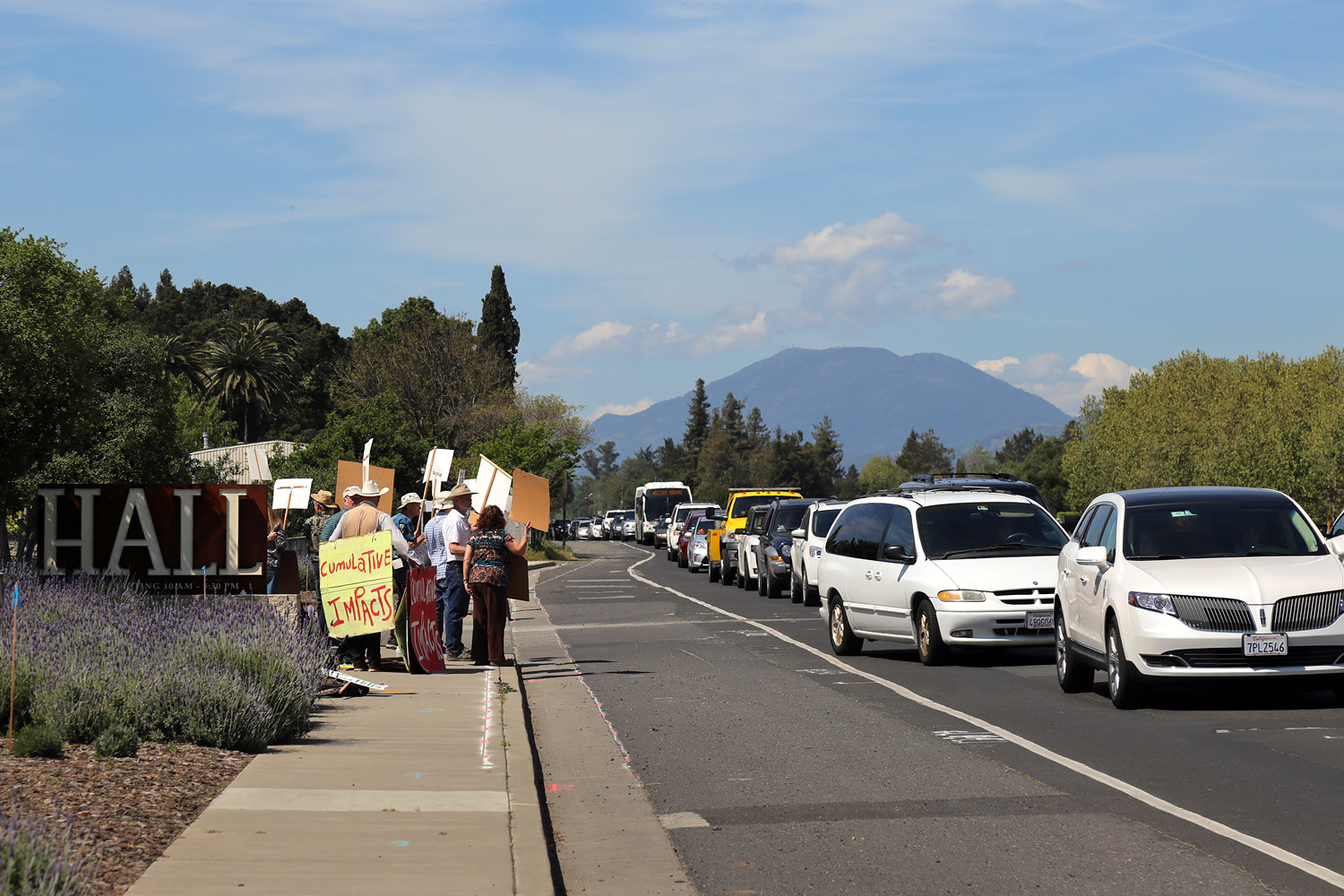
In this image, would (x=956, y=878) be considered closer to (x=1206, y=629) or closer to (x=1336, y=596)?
(x=1206, y=629)

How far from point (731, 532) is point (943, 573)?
19.2 metres

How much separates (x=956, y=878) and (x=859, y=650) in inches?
395

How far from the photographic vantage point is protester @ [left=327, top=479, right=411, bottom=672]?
13227 mm

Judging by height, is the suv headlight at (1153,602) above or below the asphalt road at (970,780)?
above

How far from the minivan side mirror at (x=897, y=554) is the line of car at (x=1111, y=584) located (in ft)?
0.11

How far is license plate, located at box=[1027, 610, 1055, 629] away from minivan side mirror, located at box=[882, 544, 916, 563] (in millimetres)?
1348

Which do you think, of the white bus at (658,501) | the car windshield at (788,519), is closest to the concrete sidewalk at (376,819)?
the car windshield at (788,519)

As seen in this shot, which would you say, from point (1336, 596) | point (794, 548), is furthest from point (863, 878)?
point (794, 548)

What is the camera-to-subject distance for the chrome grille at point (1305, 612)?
1055cm

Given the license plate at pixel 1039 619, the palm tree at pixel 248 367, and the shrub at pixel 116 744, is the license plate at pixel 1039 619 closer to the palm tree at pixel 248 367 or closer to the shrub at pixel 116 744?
the shrub at pixel 116 744

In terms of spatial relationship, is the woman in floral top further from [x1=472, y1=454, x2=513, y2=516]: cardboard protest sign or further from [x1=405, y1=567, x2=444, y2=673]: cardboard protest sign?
[x1=472, y1=454, x2=513, y2=516]: cardboard protest sign

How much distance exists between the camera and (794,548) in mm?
25531

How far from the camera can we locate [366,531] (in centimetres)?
1326

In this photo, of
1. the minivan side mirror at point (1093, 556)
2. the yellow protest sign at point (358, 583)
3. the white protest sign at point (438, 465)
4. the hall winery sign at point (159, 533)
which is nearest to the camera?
the minivan side mirror at point (1093, 556)
